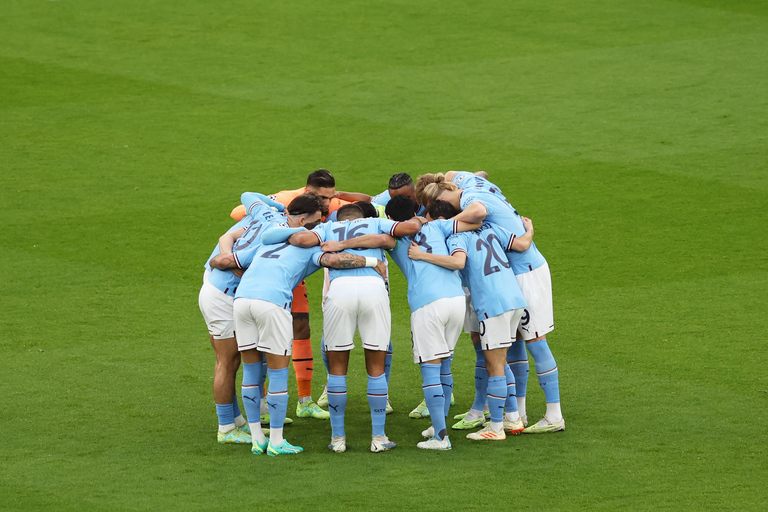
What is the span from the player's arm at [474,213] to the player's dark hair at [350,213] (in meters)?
0.71

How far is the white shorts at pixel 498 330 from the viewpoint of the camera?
21.5 ft

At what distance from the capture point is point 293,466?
6.14 meters

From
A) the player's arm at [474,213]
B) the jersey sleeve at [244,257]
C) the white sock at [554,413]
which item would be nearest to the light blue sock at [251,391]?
the jersey sleeve at [244,257]

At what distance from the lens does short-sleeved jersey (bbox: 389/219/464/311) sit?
6.46 m

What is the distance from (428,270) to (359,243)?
518mm

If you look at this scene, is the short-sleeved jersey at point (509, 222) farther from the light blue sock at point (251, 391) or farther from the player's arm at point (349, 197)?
the light blue sock at point (251, 391)

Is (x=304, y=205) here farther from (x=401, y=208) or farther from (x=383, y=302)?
(x=383, y=302)

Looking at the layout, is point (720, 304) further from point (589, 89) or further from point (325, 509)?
point (589, 89)

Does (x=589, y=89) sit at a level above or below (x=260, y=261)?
above

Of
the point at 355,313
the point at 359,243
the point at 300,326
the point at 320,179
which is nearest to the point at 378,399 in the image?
the point at 355,313

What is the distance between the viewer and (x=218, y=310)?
6598 mm

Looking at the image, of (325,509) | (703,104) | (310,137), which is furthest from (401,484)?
(703,104)

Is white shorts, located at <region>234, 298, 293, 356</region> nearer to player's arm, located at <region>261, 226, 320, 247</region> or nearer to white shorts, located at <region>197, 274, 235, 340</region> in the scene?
white shorts, located at <region>197, 274, 235, 340</region>

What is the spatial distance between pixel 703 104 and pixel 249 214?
461 inches
